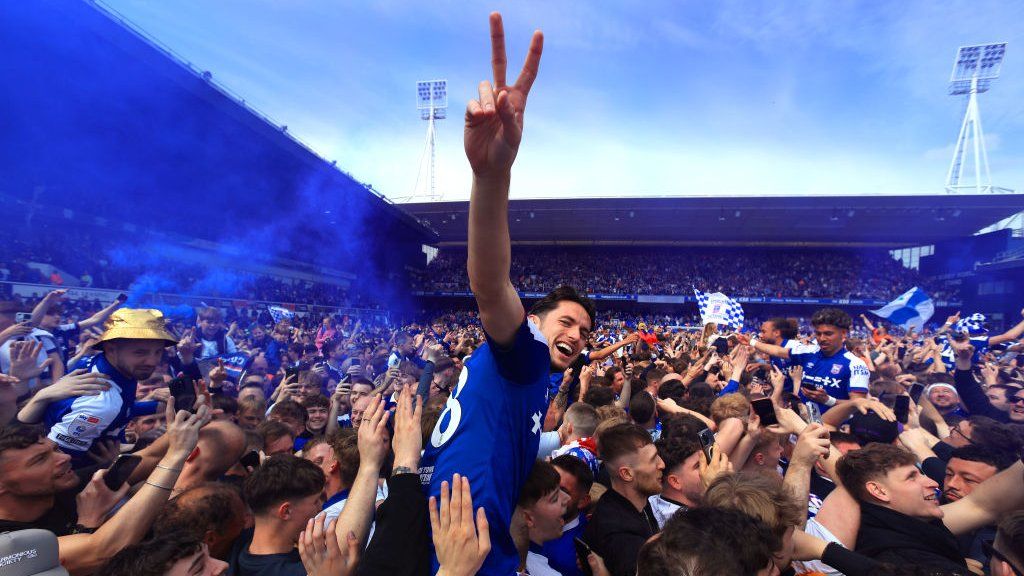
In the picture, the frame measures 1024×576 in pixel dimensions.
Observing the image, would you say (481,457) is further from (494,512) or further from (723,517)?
(723,517)

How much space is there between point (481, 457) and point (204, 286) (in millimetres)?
22340

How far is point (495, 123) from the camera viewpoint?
4.48ft

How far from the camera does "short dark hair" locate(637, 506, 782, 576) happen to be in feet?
4.89

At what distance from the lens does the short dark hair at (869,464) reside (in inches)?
95.3

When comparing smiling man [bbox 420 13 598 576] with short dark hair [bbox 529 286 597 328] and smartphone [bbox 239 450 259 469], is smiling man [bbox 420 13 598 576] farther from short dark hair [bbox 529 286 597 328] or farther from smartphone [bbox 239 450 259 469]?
smartphone [bbox 239 450 259 469]

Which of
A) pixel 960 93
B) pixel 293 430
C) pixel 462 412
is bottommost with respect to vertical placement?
pixel 293 430

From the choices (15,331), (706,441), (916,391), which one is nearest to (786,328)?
(916,391)

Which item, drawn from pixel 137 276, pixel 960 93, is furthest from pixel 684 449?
pixel 960 93

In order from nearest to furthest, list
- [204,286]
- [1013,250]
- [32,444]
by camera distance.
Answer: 1. [32,444]
2. [204,286]
3. [1013,250]

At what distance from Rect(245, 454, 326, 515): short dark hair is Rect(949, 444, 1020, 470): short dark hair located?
3665 millimetres

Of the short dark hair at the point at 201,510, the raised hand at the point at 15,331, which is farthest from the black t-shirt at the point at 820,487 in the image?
the raised hand at the point at 15,331

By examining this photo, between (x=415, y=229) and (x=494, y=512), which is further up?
(x=415, y=229)

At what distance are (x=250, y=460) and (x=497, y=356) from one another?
2.52 meters

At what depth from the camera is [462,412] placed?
168 centimetres
